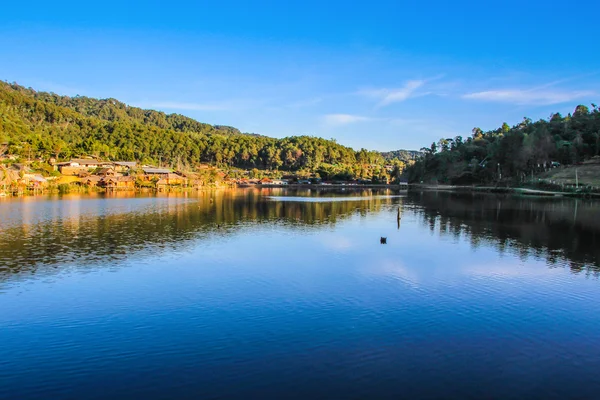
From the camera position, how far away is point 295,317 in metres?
13.0

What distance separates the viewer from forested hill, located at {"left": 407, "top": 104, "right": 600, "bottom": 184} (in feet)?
282

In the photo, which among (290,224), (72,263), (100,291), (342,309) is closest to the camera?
(342,309)

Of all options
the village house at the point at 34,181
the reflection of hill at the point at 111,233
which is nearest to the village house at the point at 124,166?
the village house at the point at 34,181

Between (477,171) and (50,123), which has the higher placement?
(50,123)

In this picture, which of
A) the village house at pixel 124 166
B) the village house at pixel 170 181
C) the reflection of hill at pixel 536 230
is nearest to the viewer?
the reflection of hill at pixel 536 230

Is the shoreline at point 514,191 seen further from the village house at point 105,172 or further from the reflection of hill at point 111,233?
the village house at point 105,172

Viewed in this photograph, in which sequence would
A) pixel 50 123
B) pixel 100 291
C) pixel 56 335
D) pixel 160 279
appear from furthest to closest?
pixel 50 123
pixel 160 279
pixel 100 291
pixel 56 335

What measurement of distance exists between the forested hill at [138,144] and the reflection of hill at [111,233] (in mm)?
53675

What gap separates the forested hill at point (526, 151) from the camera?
282 ft

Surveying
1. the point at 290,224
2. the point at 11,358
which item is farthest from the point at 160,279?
the point at 290,224

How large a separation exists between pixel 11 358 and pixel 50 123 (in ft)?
462

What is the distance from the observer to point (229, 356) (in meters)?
10.2

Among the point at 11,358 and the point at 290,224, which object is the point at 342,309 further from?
the point at 290,224

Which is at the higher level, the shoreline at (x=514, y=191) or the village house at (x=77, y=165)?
the village house at (x=77, y=165)
